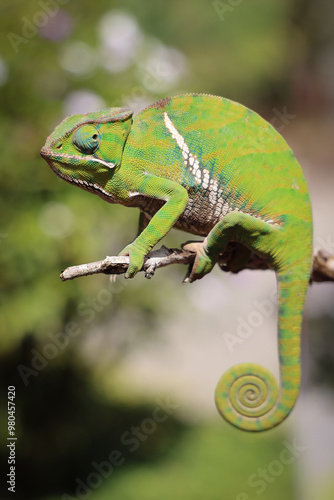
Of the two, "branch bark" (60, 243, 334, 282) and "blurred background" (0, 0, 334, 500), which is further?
"blurred background" (0, 0, 334, 500)

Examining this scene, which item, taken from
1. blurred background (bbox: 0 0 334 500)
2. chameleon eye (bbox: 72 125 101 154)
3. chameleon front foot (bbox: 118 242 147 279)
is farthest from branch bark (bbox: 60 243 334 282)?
blurred background (bbox: 0 0 334 500)

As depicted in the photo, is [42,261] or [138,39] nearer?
[42,261]

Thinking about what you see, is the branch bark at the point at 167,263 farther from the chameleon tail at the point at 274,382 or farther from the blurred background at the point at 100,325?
the blurred background at the point at 100,325

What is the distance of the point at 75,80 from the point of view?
3213 millimetres

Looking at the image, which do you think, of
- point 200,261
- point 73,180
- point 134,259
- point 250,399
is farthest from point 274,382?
point 73,180

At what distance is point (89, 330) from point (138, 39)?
6.10 ft

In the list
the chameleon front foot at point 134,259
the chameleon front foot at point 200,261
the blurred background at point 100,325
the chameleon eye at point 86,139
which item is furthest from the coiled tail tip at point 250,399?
the blurred background at point 100,325

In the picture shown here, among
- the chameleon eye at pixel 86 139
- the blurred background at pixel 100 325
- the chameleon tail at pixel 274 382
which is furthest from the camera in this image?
the blurred background at pixel 100 325

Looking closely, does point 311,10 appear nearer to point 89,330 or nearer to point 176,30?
point 176,30

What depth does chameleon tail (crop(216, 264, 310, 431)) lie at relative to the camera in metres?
1.67

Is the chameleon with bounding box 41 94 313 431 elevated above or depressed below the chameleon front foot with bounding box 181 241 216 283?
above

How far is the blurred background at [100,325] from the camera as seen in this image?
2.96 m

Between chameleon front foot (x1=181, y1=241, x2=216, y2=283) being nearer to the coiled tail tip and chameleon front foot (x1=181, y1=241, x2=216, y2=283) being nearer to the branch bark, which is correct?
the branch bark

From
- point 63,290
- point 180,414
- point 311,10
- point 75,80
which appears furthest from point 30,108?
point 311,10
